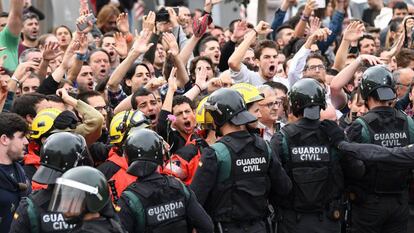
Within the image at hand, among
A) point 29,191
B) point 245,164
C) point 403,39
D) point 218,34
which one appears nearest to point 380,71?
point 245,164

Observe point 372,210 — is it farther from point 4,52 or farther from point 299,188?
point 4,52

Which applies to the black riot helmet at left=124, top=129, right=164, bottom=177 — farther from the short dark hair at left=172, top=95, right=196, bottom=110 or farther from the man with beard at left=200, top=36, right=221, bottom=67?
the man with beard at left=200, top=36, right=221, bottom=67

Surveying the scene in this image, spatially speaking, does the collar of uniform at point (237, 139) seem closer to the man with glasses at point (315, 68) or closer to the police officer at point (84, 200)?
the police officer at point (84, 200)

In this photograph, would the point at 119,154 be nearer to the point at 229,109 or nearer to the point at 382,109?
the point at 229,109

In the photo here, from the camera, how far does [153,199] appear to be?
714 centimetres

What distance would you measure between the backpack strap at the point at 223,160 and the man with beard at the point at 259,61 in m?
3.39

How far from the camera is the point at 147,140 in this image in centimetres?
721

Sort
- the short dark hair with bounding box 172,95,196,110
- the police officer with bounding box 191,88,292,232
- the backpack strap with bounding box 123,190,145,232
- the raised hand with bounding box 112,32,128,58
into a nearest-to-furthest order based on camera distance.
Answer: the backpack strap with bounding box 123,190,145,232
the police officer with bounding box 191,88,292,232
the short dark hair with bounding box 172,95,196,110
the raised hand with bounding box 112,32,128,58

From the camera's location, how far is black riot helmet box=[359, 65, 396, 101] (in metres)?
8.81

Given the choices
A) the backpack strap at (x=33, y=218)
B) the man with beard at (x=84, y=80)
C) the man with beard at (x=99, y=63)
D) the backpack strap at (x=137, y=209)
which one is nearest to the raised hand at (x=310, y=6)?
the man with beard at (x=99, y=63)

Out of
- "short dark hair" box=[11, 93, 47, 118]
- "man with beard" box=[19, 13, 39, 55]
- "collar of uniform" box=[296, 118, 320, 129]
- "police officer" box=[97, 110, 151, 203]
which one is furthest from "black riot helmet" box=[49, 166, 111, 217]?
"man with beard" box=[19, 13, 39, 55]

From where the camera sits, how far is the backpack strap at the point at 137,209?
7.09 metres

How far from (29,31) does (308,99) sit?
6.09 metres

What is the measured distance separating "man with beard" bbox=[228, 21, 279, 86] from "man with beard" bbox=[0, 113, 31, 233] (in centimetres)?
370
